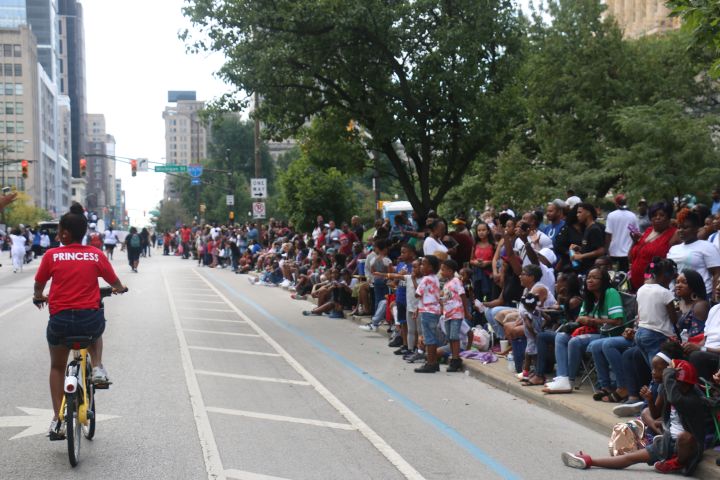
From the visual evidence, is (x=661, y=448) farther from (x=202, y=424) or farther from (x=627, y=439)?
(x=202, y=424)

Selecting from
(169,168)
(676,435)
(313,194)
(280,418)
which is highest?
(169,168)

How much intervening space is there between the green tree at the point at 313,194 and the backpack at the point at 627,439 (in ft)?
99.9

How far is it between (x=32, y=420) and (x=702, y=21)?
837 centimetres

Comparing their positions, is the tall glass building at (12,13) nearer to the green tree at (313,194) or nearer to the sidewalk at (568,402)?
the green tree at (313,194)

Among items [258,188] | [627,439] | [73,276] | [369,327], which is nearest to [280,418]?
[73,276]

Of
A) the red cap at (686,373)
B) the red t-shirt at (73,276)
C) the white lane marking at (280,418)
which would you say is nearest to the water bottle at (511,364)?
the white lane marking at (280,418)

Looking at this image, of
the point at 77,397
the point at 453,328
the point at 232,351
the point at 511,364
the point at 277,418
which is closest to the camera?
the point at 77,397

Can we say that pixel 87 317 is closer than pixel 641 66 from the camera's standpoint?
Yes

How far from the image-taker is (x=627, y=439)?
775 cm

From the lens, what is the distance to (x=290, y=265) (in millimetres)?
30266

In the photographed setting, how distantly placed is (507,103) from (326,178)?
16.3 m

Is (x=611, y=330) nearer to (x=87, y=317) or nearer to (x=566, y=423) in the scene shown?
(x=566, y=423)

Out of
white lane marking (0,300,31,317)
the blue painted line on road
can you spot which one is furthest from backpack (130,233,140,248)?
the blue painted line on road

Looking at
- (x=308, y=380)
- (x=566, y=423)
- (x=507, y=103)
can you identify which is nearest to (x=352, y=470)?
(x=566, y=423)
